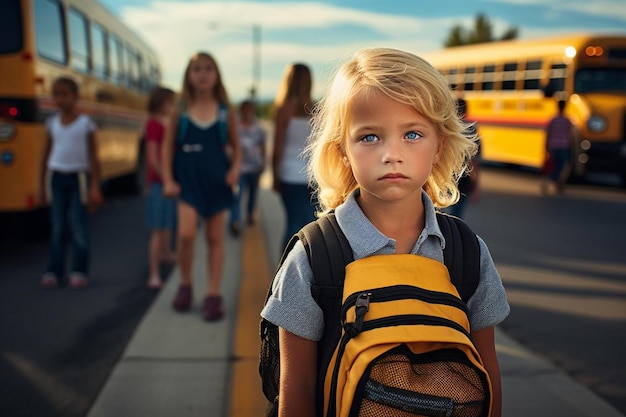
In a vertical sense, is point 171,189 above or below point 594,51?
below

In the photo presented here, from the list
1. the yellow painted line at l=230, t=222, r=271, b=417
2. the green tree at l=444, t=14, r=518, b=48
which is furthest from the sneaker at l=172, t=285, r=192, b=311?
the green tree at l=444, t=14, r=518, b=48

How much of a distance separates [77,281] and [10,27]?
2937mm

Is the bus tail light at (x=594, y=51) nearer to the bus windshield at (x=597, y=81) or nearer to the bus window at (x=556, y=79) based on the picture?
the bus windshield at (x=597, y=81)

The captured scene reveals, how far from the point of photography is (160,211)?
250 inches

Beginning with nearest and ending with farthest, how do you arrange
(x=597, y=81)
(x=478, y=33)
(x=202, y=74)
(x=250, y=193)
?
(x=202, y=74) → (x=250, y=193) → (x=597, y=81) → (x=478, y=33)

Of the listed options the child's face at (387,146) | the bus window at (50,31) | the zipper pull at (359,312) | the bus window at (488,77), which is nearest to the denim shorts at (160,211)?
the bus window at (50,31)

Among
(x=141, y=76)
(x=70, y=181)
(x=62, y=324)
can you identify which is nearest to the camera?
(x=62, y=324)

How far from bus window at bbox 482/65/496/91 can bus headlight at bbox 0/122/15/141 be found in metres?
14.2

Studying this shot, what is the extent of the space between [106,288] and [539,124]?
493 inches

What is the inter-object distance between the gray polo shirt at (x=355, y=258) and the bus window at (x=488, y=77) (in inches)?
703

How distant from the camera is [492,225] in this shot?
9945mm

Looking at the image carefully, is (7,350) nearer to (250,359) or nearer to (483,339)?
(250,359)

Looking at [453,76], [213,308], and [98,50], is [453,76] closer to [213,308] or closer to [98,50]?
[98,50]

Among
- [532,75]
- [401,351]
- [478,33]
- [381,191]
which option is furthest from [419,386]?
[478,33]
